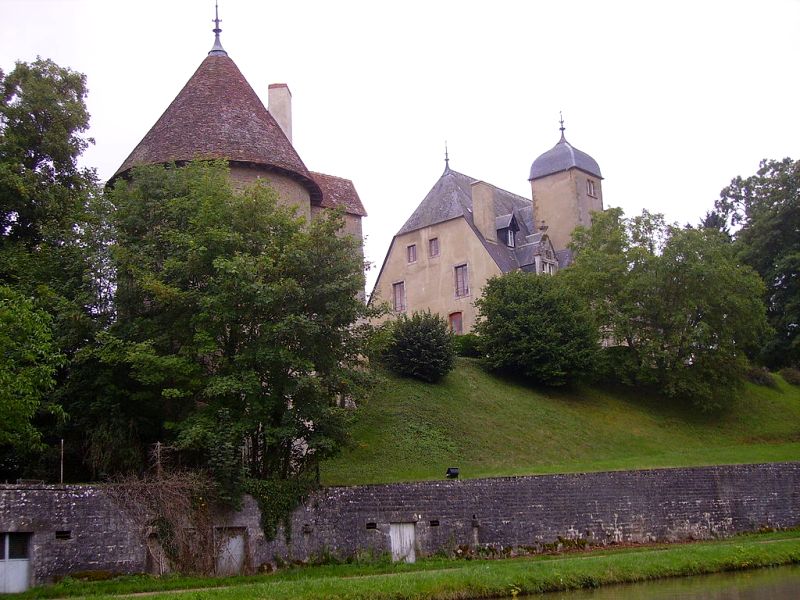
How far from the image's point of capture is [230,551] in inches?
840

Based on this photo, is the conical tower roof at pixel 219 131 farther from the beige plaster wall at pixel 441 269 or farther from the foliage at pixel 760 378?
the foliage at pixel 760 378

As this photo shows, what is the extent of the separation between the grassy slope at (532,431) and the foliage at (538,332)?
3.24 feet

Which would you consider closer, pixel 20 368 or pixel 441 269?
pixel 20 368

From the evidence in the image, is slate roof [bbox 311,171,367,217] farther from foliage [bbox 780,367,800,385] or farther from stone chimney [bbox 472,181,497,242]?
foliage [bbox 780,367,800,385]

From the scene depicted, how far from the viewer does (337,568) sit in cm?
2142

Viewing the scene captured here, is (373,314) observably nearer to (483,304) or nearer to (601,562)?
(601,562)

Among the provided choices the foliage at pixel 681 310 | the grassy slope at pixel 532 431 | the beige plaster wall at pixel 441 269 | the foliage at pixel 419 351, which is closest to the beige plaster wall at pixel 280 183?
the foliage at pixel 419 351

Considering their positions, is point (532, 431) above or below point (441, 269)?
below

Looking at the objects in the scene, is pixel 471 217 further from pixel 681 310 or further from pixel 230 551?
pixel 230 551

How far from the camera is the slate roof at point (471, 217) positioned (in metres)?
51.3

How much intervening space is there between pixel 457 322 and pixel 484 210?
642 cm

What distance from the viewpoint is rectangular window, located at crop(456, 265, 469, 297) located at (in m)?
50.7

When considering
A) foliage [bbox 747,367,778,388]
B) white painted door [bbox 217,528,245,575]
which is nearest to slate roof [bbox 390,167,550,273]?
foliage [bbox 747,367,778,388]

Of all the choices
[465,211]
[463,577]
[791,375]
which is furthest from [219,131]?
[791,375]
